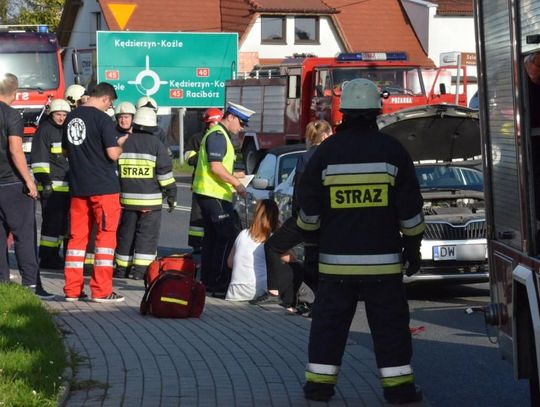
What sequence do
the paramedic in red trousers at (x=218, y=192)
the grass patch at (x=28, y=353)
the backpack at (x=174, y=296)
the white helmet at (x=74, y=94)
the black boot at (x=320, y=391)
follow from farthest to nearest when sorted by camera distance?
the white helmet at (x=74, y=94), the paramedic in red trousers at (x=218, y=192), the backpack at (x=174, y=296), the black boot at (x=320, y=391), the grass patch at (x=28, y=353)

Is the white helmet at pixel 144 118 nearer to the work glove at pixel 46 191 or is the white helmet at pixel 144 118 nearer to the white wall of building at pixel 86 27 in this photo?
the work glove at pixel 46 191

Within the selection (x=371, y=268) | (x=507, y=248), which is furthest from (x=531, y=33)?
(x=371, y=268)

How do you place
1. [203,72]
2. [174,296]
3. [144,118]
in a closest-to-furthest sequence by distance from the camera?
1. [174,296]
2. [144,118]
3. [203,72]

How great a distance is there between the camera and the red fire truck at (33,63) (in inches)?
1288

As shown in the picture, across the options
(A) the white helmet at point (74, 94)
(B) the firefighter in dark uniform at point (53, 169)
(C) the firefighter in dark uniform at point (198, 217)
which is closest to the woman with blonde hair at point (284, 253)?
(C) the firefighter in dark uniform at point (198, 217)

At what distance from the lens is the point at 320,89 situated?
2962 centimetres

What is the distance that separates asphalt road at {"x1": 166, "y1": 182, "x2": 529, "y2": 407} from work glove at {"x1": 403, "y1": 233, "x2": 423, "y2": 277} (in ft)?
1.91

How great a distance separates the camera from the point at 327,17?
58250mm

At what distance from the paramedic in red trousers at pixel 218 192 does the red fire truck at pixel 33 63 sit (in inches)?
817

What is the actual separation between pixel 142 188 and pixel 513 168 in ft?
25.4

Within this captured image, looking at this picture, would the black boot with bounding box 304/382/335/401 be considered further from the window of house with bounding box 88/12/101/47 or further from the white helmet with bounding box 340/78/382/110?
the window of house with bounding box 88/12/101/47

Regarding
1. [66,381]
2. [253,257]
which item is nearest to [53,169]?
[253,257]

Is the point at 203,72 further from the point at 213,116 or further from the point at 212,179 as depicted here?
the point at 212,179

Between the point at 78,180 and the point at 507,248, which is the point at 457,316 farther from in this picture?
the point at 507,248
